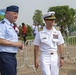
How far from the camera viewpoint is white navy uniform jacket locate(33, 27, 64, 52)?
16.6ft

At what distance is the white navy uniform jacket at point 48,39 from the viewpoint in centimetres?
506

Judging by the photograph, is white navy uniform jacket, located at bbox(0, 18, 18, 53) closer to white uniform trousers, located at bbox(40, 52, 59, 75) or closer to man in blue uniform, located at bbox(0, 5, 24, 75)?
man in blue uniform, located at bbox(0, 5, 24, 75)

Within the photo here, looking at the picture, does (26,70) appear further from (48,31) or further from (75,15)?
(75,15)

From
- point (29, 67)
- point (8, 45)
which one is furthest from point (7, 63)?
point (29, 67)

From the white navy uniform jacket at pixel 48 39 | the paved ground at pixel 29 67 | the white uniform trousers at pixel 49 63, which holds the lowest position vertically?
the paved ground at pixel 29 67

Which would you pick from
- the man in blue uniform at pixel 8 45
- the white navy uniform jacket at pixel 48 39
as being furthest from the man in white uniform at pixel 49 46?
the man in blue uniform at pixel 8 45

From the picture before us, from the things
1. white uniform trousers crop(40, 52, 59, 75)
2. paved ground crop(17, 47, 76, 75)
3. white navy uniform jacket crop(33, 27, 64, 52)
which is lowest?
paved ground crop(17, 47, 76, 75)

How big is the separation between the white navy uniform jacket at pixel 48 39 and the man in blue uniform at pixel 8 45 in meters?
0.78

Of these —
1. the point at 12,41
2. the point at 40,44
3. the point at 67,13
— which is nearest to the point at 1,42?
the point at 12,41

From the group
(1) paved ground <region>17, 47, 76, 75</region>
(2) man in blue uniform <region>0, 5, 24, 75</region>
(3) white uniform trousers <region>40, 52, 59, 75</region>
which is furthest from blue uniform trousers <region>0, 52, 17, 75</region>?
(1) paved ground <region>17, 47, 76, 75</region>

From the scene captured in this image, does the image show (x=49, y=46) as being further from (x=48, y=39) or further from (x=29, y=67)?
(x=29, y=67)

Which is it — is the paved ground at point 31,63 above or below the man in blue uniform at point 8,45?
below

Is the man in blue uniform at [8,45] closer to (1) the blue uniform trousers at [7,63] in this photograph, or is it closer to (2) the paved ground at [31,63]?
(1) the blue uniform trousers at [7,63]

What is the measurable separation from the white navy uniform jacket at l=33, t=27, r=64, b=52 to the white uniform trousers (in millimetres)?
105
